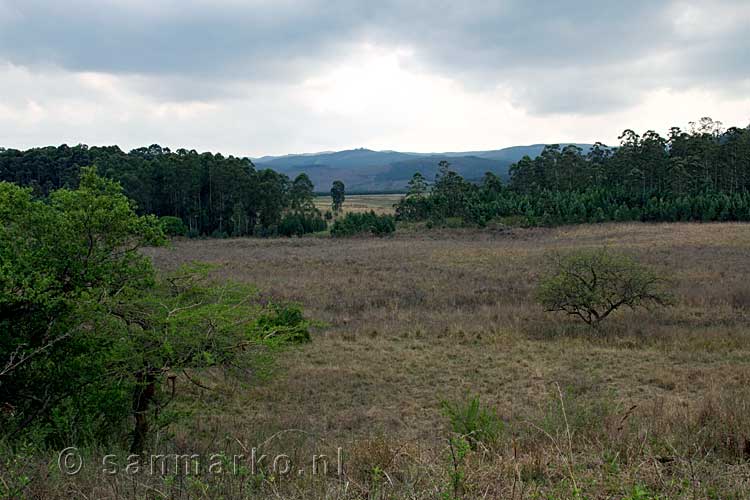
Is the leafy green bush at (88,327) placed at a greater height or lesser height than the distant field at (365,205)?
greater

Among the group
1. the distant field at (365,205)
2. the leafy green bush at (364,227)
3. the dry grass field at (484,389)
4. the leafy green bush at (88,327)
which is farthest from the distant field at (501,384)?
the distant field at (365,205)

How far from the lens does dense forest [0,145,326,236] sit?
185ft

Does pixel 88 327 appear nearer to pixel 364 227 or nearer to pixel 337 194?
pixel 364 227

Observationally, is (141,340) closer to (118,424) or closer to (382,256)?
(118,424)

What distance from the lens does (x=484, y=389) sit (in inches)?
432

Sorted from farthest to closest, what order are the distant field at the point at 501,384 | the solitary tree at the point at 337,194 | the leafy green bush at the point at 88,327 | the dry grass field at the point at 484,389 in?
1. the solitary tree at the point at 337,194
2. the leafy green bush at the point at 88,327
3. the distant field at the point at 501,384
4. the dry grass field at the point at 484,389

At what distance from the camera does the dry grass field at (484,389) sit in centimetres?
370

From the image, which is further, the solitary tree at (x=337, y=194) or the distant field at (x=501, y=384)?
the solitary tree at (x=337, y=194)

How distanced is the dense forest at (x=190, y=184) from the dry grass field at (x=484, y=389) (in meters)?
27.1

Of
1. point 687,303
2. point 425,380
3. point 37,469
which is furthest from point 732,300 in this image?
point 37,469

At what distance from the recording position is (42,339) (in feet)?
21.1

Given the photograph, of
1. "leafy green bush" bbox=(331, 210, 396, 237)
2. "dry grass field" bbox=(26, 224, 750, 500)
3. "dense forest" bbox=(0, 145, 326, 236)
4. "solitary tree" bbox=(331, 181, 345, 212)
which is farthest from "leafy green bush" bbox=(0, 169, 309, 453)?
"solitary tree" bbox=(331, 181, 345, 212)

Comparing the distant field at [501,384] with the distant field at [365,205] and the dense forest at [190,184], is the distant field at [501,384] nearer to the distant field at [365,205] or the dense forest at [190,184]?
the dense forest at [190,184]

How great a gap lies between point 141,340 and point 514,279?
19.9 m
